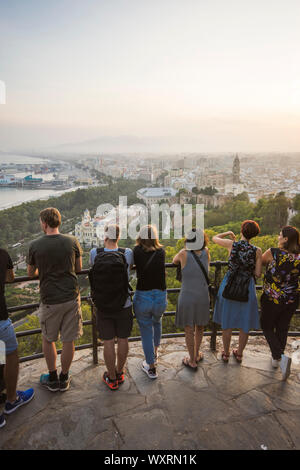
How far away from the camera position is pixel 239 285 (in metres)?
2.59

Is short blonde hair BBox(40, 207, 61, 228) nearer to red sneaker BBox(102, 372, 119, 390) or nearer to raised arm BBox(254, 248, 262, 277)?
red sneaker BBox(102, 372, 119, 390)

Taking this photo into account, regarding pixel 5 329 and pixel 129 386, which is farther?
pixel 129 386

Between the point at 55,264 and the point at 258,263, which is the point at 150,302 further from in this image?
the point at 258,263

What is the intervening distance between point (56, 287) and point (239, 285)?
1554 mm

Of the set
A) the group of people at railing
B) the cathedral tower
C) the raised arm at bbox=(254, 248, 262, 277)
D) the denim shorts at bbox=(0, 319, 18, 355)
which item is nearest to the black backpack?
the group of people at railing

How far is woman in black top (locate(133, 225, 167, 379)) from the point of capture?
236 centimetres

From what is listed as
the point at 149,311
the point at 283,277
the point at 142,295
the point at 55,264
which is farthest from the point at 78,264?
the point at 283,277

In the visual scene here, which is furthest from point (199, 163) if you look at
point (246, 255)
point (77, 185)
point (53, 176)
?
point (246, 255)

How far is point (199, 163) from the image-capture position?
90.8 m

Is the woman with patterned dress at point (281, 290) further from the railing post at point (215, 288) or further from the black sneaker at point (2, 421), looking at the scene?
the black sneaker at point (2, 421)

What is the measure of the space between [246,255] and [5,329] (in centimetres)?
199

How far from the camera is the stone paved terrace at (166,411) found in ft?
6.25

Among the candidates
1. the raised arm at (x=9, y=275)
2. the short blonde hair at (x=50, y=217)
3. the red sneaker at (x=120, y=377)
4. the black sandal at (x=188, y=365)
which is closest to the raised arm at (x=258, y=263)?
the black sandal at (x=188, y=365)

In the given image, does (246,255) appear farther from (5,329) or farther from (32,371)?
(32,371)
